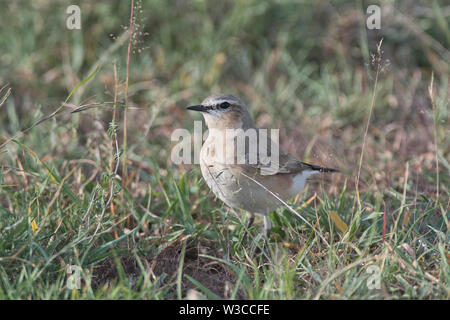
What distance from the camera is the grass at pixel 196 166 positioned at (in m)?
3.95

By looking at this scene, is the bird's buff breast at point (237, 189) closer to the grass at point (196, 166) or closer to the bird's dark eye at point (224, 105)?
the grass at point (196, 166)

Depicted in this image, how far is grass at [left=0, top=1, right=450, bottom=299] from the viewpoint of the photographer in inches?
155

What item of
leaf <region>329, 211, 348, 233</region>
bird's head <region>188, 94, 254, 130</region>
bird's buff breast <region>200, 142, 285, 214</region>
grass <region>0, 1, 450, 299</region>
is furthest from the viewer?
bird's head <region>188, 94, 254, 130</region>

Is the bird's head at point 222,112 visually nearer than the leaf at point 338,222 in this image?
No

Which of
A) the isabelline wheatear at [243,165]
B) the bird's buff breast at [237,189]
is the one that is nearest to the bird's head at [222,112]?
the isabelline wheatear at [243,165]

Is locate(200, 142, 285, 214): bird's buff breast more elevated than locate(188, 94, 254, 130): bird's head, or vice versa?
locate(188, 94, 254, 130): bird's head

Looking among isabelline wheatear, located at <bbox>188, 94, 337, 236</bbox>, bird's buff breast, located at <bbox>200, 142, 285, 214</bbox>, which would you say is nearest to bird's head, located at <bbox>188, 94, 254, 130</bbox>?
isabelline wheatear, located at <bbox>188, 94, 337, 236</bbox>

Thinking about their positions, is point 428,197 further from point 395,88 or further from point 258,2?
point 258,2

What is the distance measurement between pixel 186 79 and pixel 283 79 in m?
1.36

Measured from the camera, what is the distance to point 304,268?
4.04m

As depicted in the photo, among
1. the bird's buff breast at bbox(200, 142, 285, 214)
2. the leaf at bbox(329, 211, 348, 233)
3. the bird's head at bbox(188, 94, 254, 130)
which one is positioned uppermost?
the bird's head at bbox(188, 94, 254, 130)

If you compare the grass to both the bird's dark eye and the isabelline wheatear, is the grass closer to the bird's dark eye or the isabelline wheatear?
the isabelline wheatear

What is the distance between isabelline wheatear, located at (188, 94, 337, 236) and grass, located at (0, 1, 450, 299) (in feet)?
0.81

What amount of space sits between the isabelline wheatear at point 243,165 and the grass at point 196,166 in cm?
25
